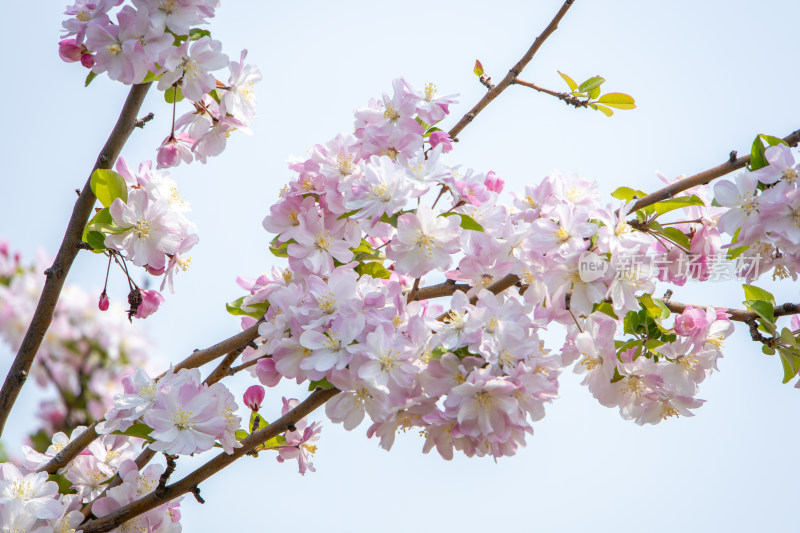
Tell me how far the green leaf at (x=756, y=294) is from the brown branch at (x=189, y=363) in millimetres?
951

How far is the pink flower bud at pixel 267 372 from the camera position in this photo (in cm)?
136

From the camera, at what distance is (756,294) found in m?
1.49

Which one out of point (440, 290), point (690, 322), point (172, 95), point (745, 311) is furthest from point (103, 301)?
point (745, 311)

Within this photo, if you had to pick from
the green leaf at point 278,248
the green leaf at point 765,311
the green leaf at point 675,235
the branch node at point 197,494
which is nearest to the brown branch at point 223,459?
the branch node at point 197,494

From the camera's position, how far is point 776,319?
1.43 meters

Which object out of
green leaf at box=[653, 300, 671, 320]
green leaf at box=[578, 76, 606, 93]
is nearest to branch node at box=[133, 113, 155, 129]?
green leaf at box=[578, 76, 606, 93]

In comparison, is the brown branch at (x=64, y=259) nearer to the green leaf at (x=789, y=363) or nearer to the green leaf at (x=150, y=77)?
the green leaf at (x=150, y=77)

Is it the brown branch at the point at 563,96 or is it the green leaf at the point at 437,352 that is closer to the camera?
the green leaf at the point at 437,352

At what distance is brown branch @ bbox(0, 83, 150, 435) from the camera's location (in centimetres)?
148

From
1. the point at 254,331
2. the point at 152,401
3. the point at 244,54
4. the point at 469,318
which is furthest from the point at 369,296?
the point at 244,54

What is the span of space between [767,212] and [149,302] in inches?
48.7

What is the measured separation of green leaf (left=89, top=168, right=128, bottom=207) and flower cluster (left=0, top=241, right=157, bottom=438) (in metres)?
2.23

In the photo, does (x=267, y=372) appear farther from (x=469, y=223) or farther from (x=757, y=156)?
(x=757, y=156)

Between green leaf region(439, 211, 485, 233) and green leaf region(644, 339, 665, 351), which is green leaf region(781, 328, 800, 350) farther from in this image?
green leaf region(439, 211, 485, 233)
